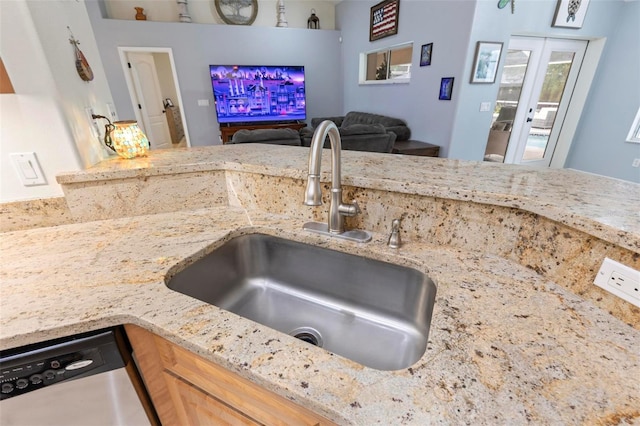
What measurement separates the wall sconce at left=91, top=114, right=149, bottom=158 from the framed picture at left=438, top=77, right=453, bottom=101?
317 centimetres

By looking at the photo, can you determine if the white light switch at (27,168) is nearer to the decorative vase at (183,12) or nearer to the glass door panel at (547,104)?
the decorative vase at (183,12)

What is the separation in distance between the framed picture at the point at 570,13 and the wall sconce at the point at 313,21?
377 centimetres

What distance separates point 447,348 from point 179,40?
5.75 meters

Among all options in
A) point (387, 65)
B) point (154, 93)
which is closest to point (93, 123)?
point (387, 65)

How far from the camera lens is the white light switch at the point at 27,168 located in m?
0.92

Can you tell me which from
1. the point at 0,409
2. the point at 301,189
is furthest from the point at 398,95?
the point at 0,409

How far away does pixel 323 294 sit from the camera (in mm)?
978

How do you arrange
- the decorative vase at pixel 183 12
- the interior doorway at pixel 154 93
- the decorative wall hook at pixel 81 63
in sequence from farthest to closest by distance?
the interior doorway at pixel 154 93 → the decorative vase at pixel 183 12 → the decorative wall hook at pixel 81 63

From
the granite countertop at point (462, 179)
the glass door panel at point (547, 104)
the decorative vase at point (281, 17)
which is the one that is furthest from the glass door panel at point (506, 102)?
the decorative vase at point (281, 17)

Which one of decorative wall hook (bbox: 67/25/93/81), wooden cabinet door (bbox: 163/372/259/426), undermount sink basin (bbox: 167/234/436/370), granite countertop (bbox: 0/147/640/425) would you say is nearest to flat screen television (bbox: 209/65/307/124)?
decorative wall hook (bbox: 67/25/93/81)

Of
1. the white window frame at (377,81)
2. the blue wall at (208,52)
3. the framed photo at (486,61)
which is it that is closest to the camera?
the framed photo at (486,61)

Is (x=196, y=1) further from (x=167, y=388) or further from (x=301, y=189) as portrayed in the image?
(x=167, y=388)

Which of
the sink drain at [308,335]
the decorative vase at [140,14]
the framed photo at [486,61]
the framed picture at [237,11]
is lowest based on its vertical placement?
the sink drain at [308,335]

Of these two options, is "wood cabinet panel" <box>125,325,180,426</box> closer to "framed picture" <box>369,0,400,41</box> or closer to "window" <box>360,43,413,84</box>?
"window" <box>360,43,413,84</box>
